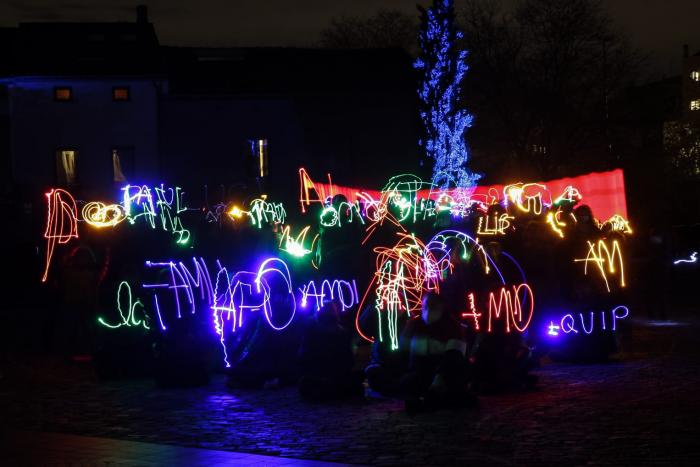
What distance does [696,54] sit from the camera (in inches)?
5118

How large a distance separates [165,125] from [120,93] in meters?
2.38

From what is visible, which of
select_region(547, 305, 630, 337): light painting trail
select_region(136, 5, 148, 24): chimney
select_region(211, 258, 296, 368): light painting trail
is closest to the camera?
select_region(211, 258, 296, 368): light painting trail

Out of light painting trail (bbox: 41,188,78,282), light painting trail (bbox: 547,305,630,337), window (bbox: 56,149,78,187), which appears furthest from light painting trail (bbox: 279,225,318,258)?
window (bbox: 56,149,78,187)

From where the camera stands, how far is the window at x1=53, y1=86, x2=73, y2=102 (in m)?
47.2

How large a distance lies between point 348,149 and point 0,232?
15.1m

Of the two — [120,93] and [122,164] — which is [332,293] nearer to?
[122,164]

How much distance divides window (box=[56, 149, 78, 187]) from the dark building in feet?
0.14

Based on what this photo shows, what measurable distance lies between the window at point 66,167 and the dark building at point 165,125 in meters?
0.04

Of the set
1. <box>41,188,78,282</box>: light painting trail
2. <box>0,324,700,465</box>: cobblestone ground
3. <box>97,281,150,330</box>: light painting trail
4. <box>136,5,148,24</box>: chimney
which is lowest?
<box>0,324,700,465</box>: cobblestone ground

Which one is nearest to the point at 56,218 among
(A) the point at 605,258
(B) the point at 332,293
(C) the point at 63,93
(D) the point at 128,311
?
(D) the point at 128,311

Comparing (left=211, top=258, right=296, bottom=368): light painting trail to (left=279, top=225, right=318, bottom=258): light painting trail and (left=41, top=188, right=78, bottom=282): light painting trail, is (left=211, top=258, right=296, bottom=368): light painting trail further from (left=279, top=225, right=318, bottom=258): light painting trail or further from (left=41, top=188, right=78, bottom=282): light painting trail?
(left=41, top=188, right=78, bottom=282): light painting trail

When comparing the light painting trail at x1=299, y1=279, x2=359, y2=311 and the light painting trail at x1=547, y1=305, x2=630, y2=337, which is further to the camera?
the light painting trail at x1=547, y1=305, x2=630, y2=337

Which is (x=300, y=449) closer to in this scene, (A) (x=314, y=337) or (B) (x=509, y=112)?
(A) (x=314, y=337)

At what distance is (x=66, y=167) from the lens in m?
47.5
